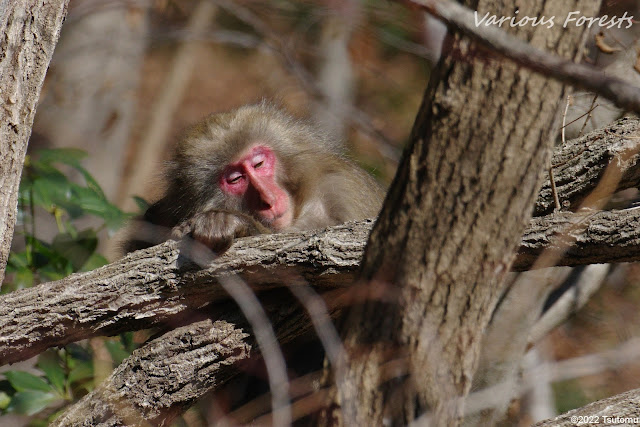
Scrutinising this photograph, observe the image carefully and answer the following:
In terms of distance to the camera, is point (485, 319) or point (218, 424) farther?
point (218, 424)

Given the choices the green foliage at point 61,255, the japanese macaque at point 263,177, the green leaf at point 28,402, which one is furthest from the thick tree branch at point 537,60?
the green leaf at point 28,402

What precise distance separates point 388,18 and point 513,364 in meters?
3.43

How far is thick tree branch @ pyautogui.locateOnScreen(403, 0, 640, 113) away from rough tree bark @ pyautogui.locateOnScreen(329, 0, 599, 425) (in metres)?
0.22

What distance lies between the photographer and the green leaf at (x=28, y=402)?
3396 millimetres

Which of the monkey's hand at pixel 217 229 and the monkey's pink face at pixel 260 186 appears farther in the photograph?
the monkey's pink face at pixel 260 186

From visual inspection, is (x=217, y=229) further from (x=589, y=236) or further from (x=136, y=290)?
(x=589, y=236)

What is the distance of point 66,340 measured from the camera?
2.88 metres

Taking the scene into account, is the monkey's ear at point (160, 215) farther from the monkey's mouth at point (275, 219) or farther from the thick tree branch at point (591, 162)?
the thick tree branch at point (591, 162)

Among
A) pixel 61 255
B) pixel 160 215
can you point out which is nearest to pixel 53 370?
pixel 61 255

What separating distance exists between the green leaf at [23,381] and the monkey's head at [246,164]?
1.07m

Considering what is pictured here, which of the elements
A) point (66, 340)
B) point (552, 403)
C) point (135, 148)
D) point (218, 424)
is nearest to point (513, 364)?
point (552, 403)

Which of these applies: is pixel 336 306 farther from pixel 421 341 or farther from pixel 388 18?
pixel 388 18

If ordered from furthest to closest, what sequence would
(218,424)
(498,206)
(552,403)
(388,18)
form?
(388,18)
(552,403)
(218,424)
(498,206)

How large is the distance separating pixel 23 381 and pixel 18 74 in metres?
1.54
